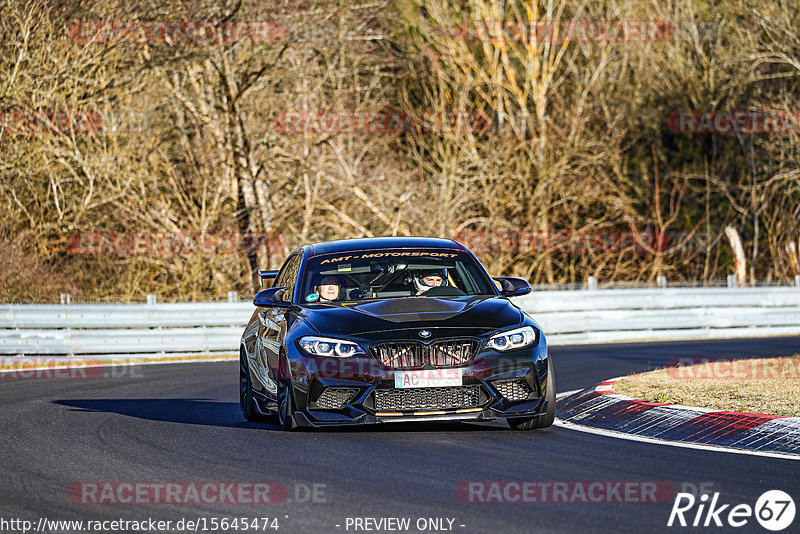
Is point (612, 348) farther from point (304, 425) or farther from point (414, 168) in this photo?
point (414, 168)

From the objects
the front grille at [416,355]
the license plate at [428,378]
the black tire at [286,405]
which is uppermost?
the front grille at [416,355]

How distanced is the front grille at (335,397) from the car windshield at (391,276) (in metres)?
1.24

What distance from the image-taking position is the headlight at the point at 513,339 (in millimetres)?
9305

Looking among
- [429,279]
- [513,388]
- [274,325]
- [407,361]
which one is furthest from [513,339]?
[274,325]

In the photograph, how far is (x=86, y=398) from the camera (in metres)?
14.0

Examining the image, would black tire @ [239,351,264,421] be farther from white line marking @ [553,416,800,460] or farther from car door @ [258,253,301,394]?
white line marking @ [553,416,800,460]

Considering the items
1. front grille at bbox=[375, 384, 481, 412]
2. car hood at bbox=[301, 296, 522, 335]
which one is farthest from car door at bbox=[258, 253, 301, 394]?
front grille at bbox=[375, 384, 481, 412]

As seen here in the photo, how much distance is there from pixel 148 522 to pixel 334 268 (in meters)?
4.79

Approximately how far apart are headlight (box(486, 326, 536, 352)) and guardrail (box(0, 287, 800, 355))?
1241cm

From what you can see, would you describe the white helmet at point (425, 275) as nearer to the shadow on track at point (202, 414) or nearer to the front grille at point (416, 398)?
the shadow on track at point (202, 414)

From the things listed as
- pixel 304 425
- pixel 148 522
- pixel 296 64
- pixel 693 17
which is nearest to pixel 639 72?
pixel 693 17

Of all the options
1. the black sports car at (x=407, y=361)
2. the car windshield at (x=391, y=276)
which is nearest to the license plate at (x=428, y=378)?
the black sports car at (x=407, y=361)

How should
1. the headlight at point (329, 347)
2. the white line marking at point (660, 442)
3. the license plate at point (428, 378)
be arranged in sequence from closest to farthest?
the white line marking at point (660, 442), the license plate at point (428, 378), the headlight at point (329, 347)

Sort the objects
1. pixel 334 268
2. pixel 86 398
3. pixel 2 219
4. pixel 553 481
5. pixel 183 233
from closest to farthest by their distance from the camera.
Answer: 1. pixel 553 481
2. pixel 334 268
3. pixel 86 398
4. pixel 2 219
5. pixel 183 233
